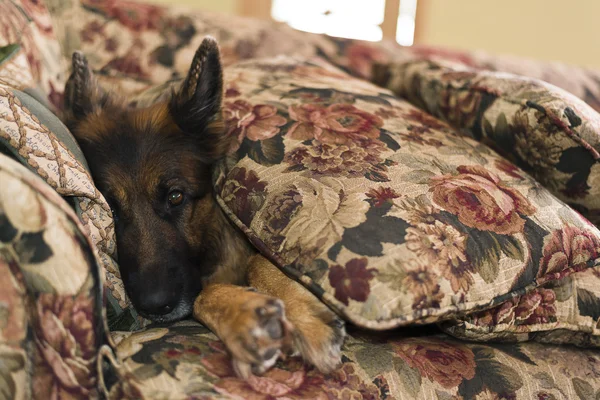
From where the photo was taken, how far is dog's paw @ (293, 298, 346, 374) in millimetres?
1155

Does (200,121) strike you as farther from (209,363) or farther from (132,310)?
(209,363)

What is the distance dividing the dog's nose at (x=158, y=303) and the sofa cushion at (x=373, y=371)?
0.10 metres

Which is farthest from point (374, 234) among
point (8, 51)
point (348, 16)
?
point (348, 16)

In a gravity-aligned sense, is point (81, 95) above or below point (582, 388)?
above

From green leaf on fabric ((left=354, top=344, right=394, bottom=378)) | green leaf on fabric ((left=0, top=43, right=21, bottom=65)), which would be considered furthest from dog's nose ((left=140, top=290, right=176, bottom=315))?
green leaf on fabric ((left=0, top=43, right=21, bottom=65))

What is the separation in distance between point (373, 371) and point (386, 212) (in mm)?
361

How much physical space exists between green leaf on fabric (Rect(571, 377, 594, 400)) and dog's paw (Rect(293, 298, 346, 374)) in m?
0.64

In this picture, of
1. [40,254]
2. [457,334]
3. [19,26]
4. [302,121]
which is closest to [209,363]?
[40,254]

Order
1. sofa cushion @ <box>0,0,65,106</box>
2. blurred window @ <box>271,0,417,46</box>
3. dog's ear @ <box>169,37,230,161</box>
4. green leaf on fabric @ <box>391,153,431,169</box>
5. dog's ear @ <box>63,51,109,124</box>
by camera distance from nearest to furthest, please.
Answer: green leaf on fabric @ <box>391,153,431,169</box>
sofa cushion @ <box>0,0,65,106</box>
dog's ear @ <box>169,37,230,161</box>
dog's ear @ <box>63,51,109,124</box>
blurred window @ <box>271,0,417,46</box>

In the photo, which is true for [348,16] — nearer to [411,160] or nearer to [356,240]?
[411,160]

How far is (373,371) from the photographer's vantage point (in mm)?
1203

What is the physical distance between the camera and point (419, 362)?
4.17ft

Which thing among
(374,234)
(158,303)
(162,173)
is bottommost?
(158,303)

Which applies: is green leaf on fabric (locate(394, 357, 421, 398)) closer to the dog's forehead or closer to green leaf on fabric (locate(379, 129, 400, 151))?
green leaf on fabric (locate(379, 129, 400, 151))
